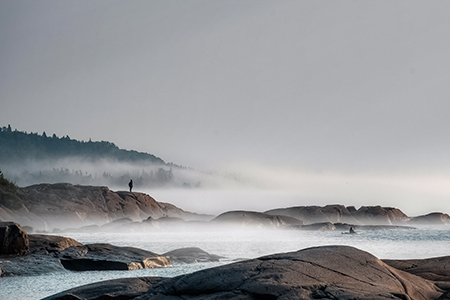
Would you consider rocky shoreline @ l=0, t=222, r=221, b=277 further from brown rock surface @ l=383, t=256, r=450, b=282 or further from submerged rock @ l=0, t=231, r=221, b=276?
brown rock surface @ l=383, t=256, r=450, b=282

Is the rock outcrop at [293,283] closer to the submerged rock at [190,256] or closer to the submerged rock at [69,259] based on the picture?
the submerged rock at [69,259]

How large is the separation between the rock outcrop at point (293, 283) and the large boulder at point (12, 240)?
1189cm

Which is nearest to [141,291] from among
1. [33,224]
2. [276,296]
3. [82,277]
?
[276,296]

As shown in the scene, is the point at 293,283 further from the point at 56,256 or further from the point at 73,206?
the point at 73,206

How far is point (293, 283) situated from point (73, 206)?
113921mm

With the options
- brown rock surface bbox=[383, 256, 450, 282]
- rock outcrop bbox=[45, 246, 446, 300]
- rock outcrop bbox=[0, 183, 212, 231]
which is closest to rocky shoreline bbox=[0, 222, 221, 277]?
rock outcrop bbox=[45, 246, 446, 300]

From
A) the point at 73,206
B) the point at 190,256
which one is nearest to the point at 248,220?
the point at 73,206

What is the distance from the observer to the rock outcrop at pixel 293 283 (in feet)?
22.3

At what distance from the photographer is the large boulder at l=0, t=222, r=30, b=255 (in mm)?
18766

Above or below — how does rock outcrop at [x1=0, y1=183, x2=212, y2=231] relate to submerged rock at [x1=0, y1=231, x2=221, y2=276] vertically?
above

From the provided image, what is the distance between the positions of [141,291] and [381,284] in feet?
16.5

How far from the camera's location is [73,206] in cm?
11119

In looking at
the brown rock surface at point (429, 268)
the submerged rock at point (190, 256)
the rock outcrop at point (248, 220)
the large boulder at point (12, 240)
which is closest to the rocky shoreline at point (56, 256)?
the large boulder at point (12, 240)

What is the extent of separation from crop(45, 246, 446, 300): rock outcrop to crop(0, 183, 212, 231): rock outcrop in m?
69.2
